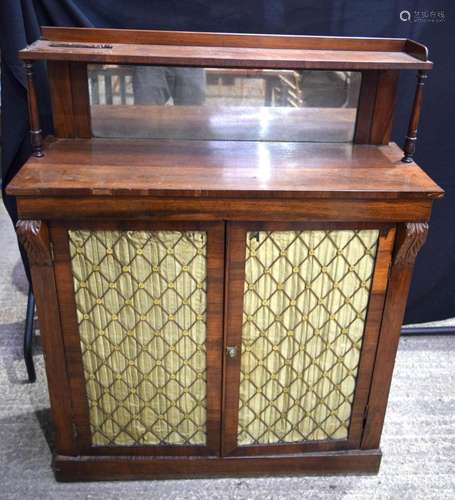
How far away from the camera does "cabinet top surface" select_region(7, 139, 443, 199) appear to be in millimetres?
1494

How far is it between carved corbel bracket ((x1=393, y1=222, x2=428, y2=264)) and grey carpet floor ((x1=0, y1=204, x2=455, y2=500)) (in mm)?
784

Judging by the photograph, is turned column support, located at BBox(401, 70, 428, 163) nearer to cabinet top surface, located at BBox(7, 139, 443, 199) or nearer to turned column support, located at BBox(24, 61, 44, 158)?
cabinet top surface, located at BBox(7, 139, 443, 199)

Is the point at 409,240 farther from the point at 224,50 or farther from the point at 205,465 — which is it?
the point at 205,465

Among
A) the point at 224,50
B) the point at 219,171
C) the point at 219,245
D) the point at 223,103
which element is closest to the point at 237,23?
the point at 223,103

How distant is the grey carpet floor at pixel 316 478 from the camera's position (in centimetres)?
190

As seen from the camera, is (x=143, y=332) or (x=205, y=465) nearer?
(x=143, y=332)

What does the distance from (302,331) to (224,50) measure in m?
0.81

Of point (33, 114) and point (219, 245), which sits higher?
point (33, 114)

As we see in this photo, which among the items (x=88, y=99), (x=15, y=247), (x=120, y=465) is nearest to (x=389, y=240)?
(x=88, y=99)

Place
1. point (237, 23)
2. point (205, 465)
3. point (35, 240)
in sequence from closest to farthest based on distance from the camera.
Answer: point (35, 240), point (205, 465), point (237, 23)

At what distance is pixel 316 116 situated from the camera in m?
1.92

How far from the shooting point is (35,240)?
154cm

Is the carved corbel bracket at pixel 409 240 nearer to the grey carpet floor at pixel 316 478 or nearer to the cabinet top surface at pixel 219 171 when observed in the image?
the cabinet top surface at pixel 219 171

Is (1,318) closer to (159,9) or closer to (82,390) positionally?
(82,390)
